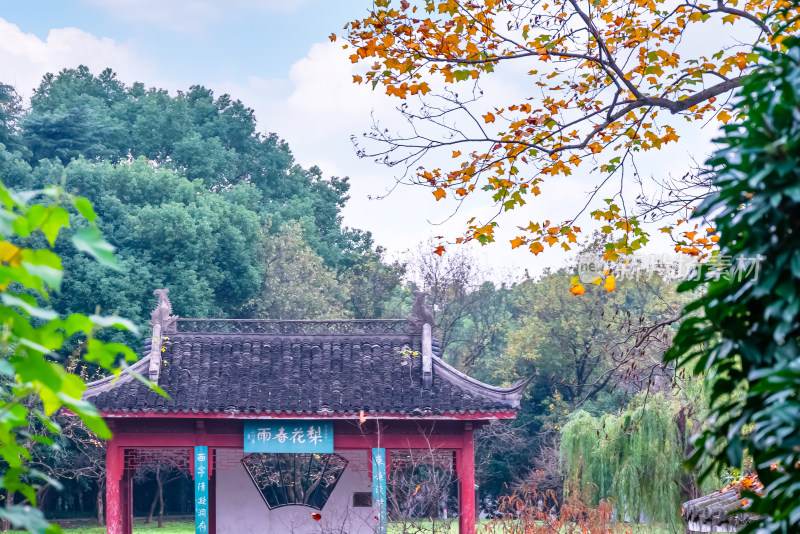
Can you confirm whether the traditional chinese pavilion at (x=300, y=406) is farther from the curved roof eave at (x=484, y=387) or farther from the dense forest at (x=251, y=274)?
the dense forest at (x=251, y=274)

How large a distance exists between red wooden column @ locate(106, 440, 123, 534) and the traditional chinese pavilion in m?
0.01

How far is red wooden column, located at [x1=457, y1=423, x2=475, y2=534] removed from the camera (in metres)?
9.31

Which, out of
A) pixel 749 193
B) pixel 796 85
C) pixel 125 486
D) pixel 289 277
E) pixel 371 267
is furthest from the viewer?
pixel 371 267

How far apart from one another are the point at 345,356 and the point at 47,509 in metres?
13.4

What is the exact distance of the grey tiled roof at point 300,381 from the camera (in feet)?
30.3

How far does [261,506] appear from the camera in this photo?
11.0 meters

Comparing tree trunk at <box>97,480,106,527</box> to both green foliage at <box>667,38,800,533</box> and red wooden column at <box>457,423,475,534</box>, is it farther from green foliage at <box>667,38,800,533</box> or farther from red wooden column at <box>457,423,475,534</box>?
green foliage at <box>667,38,800,533</box>

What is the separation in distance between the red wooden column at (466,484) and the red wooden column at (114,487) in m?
3.78

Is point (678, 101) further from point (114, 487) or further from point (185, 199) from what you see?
point (185, 199)

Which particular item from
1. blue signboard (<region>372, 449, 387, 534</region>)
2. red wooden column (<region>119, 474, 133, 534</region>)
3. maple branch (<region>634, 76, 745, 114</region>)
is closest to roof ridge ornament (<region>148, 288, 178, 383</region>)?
red wooden column (<region>119, 474, 133, 534</region>)

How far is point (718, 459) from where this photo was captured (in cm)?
154

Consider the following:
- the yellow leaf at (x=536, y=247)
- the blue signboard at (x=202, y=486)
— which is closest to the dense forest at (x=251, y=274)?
the blue signboard at (x=202, y=486)

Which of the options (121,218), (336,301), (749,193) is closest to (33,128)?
(121,218)

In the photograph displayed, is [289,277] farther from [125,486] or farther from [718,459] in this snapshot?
[718,459]
